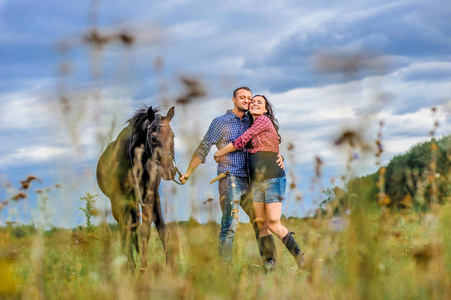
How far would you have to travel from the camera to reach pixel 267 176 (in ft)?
17.7

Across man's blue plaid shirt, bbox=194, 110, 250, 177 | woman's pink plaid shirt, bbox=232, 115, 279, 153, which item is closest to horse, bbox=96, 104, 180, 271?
man's blue plaid shirt, bbox=194, 110, 250, 177

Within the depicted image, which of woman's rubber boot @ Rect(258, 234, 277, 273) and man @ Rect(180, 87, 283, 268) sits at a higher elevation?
man @ Rect(180, 87, 283, 268)

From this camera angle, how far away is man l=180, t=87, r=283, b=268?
5.75 m

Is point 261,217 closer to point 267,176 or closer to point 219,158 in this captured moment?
point 267,176

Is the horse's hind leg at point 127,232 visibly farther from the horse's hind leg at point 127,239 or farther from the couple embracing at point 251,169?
the couple embracing at point 251,169

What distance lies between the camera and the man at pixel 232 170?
18.9ft

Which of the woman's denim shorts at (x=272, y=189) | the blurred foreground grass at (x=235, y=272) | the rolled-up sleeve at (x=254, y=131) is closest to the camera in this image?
the blurred foreground grass at (x=235, y=272)

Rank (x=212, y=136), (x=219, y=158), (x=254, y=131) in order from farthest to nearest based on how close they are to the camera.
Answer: (x=212, y=136) → (x=219, y=158) → (x=254, y=131)

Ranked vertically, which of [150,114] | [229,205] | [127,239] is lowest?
[127,239]

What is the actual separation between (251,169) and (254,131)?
483 mm

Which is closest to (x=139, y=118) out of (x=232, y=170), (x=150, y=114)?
(x=150, y=114)

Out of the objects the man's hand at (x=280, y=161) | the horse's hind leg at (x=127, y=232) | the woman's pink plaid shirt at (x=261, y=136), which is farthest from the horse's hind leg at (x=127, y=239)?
the man's hand at (x=280, y=161)

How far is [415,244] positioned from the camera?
7.29m

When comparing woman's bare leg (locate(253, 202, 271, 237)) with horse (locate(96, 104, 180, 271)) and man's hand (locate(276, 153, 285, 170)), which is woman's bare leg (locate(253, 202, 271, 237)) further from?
horse (locate(96, 104, 180, 271))
